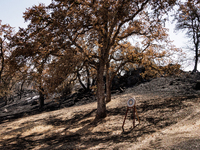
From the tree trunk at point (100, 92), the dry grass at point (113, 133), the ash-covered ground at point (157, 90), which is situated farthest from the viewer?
the ash-covered ground at point (157, 90)

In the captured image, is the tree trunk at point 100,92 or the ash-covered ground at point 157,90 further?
the ash-covered ground at point 157,90

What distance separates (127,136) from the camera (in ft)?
25.1

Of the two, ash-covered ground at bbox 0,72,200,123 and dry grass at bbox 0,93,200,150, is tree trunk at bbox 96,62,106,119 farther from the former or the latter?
ash-covered ground at bbox 0,72,200,123

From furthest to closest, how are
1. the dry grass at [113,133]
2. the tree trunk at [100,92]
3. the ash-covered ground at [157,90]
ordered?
the ash-covered ground at [157,90] → the tree trunk at [100,92] → the dry grass at [113,133]

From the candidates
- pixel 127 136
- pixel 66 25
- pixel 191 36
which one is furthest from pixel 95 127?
pixel 191 36

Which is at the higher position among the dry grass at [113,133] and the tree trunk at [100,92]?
the tree trunk at [100,92]

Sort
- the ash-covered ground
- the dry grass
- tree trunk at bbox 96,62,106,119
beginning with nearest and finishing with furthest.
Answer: the dry grass, tree trunk at bbox 96,62,106,119, the ash-covered ground

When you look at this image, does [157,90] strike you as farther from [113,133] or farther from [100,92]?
[113,133]

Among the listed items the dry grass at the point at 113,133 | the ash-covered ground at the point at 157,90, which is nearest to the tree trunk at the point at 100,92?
the dry grass at the point at 113,133

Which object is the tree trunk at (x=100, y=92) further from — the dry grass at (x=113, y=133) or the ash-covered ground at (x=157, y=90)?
the ash-covered ground at (x=157, y=90)

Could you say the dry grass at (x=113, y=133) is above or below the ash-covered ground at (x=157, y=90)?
below

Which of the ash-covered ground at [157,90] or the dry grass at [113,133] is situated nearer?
the dry grass at [113,133]

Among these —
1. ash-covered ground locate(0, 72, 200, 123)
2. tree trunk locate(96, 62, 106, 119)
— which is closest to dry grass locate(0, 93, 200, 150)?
tree trunk locate(96, 62, 106, 119)

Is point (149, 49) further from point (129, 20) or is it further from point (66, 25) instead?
point (66, 25)
